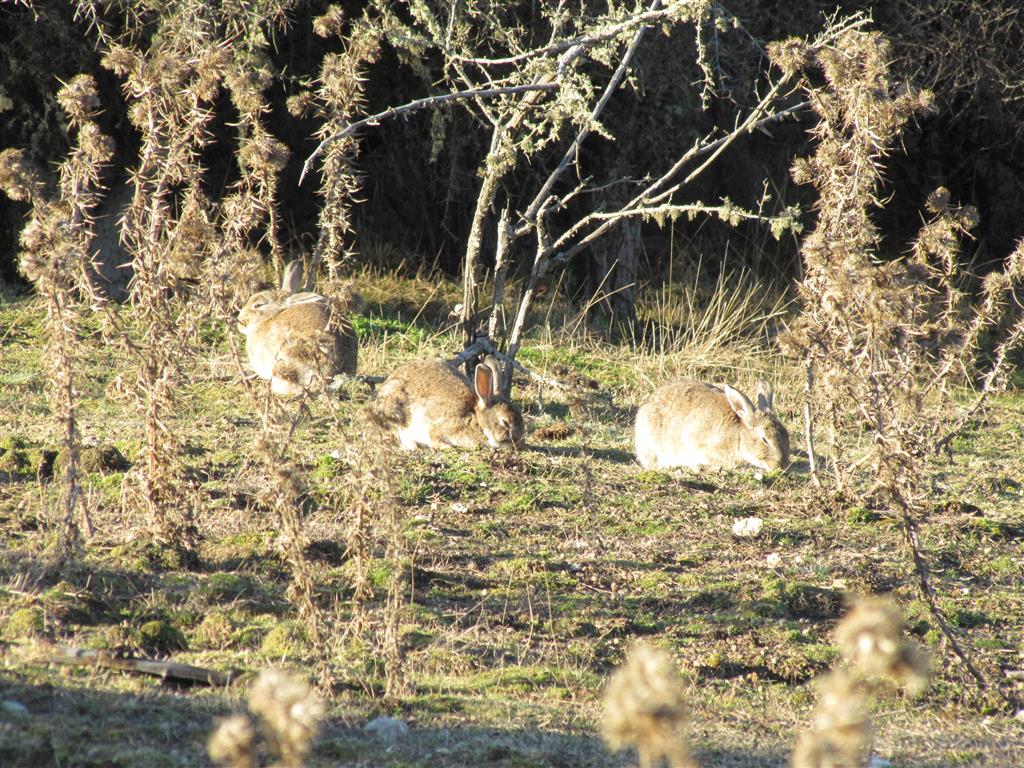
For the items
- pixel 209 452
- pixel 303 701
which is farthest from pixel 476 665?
pixel 209 452

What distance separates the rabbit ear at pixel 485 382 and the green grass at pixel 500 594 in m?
0.41

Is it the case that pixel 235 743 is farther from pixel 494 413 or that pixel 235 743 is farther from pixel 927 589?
pixel 494 413

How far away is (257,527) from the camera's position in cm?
599

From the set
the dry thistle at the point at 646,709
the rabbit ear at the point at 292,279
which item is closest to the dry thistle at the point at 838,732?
the dry thistle at the point at 646,709

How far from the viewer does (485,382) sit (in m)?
7.63

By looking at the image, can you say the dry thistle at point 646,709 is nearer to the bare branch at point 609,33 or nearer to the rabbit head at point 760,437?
the bare branch at point 609,33

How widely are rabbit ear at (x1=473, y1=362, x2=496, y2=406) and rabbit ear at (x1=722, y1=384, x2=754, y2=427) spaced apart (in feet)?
5.34

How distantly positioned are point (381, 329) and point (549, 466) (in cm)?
401

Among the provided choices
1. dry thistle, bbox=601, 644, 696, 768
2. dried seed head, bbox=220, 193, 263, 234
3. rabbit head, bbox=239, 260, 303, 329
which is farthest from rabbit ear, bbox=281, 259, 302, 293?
dry thistle, bbox=601, 644, 696, 768

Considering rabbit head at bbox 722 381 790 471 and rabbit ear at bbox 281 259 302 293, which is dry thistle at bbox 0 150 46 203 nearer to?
rabbit ear at bbox 281 259 302 293

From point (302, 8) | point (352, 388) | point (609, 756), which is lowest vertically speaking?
point (609, 756)

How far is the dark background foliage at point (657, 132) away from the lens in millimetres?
12055

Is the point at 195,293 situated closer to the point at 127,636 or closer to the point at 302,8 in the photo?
the point at 127,636

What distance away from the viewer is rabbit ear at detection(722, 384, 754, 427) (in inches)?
310
